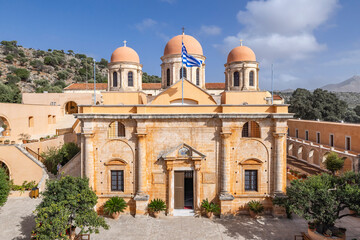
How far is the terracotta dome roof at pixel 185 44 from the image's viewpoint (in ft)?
59.9

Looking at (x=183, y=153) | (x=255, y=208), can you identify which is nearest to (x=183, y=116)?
(x=183, y=153)

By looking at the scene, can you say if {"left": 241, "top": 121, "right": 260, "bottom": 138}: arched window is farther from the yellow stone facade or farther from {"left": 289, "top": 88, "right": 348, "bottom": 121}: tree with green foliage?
{"left": 289, "top": 88, "right": 348, "bottom": 121}: tree with green foliage

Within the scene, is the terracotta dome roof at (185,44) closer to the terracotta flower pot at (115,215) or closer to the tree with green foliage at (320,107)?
the terracotta flower pot at (115,215)

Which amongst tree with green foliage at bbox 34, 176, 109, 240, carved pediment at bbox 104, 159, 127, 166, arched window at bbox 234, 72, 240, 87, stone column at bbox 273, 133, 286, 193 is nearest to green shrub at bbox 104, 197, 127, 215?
carved pediment at bbox 104, 159, 127, 166

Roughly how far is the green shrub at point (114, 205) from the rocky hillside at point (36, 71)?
41151 mm

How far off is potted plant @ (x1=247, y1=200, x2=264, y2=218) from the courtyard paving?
0.35 m

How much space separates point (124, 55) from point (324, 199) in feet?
54.6

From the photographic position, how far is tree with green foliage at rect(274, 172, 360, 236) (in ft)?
30.8

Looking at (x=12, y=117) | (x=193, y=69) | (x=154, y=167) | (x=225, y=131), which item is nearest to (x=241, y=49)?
(x=193, y=69)

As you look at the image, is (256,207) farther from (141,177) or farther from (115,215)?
(115,215)

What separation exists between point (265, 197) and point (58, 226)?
37.1 ft

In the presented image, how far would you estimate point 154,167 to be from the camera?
13.8 meters

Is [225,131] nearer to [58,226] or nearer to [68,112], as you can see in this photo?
[58,226]

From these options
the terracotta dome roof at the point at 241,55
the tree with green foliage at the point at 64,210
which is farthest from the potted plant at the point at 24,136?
the terracotta dome roof at the point at 241,55
